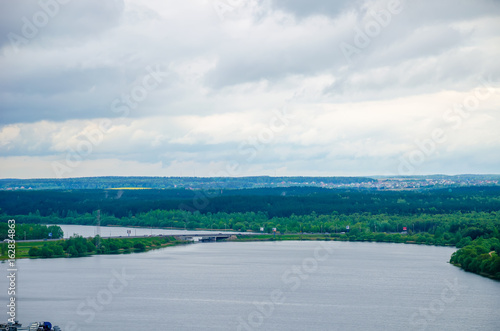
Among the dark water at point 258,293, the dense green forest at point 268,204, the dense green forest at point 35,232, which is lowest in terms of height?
the dark water at point 258,293

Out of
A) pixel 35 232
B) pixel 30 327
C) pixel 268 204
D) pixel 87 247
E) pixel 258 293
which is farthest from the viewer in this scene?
pixel 268 204

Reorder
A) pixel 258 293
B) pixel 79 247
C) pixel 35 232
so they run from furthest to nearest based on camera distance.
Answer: pixel 35 232 → pixel 79 247 → pixel 258 293

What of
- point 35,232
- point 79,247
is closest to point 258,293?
→ point 79,247

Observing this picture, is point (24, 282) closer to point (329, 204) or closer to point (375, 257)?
point (375, 257)

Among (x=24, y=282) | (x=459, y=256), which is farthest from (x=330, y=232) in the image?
(x=24, y=282)

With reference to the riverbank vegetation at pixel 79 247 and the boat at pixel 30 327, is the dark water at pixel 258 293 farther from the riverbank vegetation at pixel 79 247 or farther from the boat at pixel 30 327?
the riverbank vegetation at pixel 79 247

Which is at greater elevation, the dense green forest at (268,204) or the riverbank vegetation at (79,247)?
the dense green forest at (268,204)

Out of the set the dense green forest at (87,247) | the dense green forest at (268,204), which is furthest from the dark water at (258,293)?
the dense green forest at (268,204)

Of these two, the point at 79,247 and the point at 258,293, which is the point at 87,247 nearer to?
the point at 79,247

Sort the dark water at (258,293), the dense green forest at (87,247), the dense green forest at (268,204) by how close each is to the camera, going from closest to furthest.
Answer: the dark water at (258,293), the dense green forest at (87,247), the dense green forest at (268,204)
